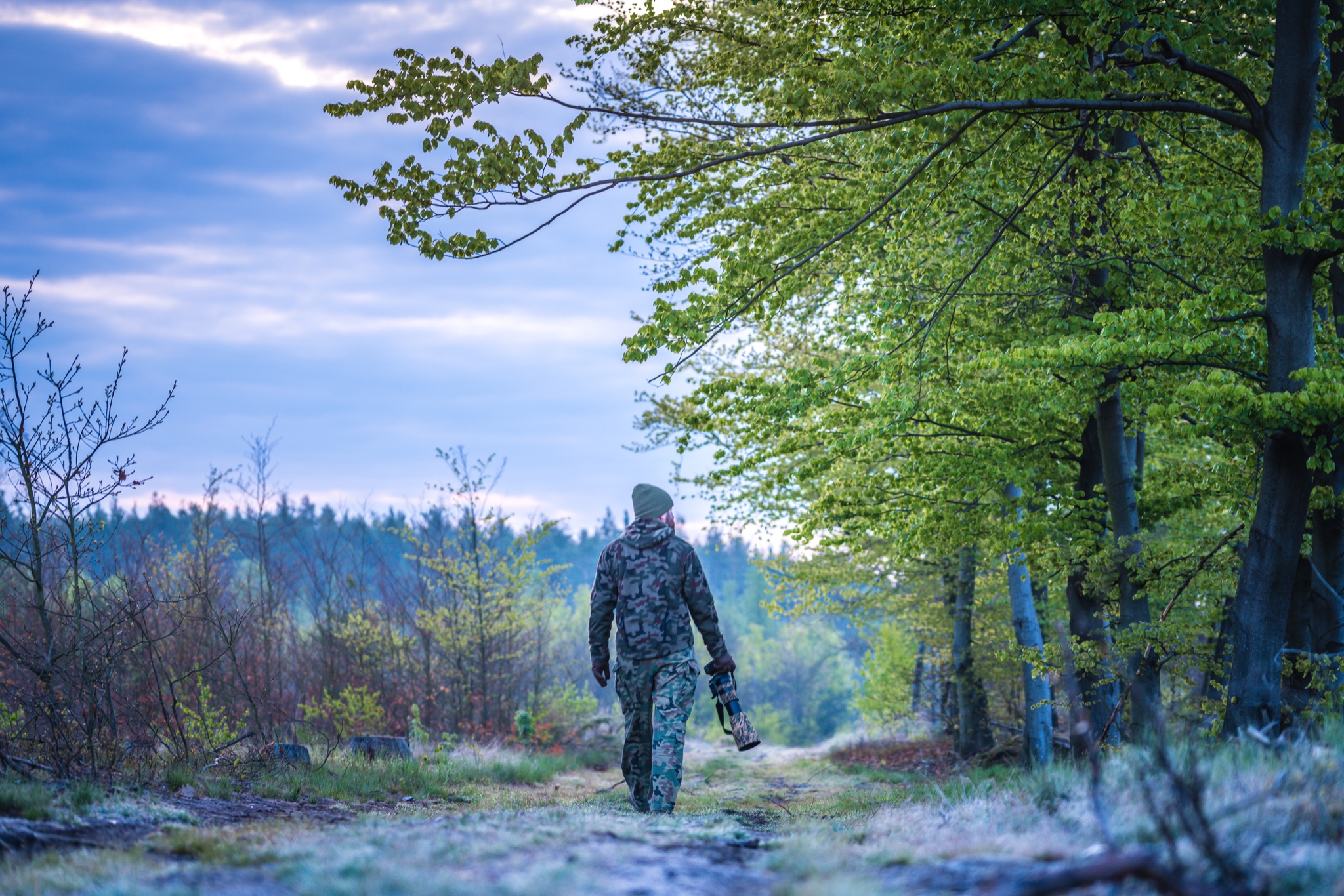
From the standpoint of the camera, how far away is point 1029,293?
944cm

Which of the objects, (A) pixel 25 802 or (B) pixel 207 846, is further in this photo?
(A) pixel 25 802

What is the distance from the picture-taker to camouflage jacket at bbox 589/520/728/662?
6238mm

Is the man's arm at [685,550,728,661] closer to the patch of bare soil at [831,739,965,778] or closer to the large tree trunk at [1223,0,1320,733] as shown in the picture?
the large tree trunk at [1223,0,1320,733]

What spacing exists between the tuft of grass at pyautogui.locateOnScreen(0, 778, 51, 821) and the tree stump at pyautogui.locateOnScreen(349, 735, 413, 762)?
5.64 metres

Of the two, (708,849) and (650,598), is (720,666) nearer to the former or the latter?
(650,598)

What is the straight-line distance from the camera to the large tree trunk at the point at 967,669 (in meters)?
17.0

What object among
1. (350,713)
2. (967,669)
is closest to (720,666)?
(350,713)

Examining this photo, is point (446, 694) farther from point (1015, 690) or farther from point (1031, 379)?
point (1031, 379)

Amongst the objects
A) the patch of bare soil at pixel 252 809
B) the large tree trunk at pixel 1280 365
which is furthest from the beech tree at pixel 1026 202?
the patch of bare soil at pixel 252 809

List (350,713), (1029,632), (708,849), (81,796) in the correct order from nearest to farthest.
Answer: (708,849) → (81,796) → (1029,632) → (350,713)

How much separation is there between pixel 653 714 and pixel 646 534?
1.30 meters

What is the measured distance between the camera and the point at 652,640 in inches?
245

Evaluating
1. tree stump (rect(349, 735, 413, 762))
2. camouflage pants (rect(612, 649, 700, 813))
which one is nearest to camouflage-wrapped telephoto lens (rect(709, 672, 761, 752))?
camouflage pants (rect(612, 649, 700, 813))

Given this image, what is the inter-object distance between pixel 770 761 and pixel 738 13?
17762mm
